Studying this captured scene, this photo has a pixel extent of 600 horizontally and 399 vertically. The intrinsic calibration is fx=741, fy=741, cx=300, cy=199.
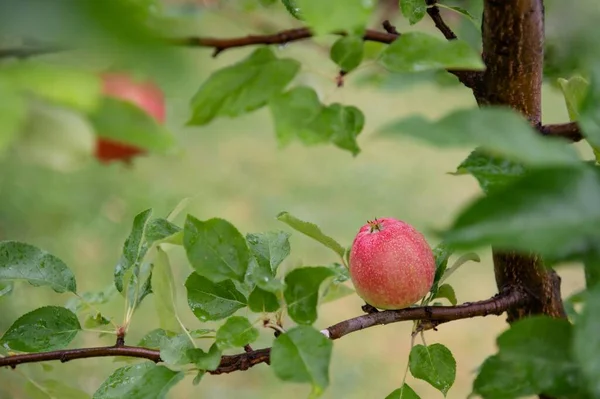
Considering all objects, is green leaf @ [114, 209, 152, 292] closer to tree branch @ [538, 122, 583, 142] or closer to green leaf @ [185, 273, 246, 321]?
green leaf @ [185, 273, 246, 321]

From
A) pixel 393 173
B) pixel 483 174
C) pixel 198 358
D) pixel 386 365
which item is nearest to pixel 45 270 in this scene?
pixel 198 358

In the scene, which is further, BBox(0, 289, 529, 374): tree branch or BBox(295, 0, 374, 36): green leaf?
BBox(0, 289, 529, 374): tree branch

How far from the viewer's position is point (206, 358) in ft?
1.28

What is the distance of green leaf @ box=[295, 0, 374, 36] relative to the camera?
252mm

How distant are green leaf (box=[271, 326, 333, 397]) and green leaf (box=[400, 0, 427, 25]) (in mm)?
212

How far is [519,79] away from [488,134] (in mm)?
242

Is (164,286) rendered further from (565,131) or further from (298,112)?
(565,131)

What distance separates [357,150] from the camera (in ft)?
1.53

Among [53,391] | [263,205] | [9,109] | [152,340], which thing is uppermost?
[9,109]

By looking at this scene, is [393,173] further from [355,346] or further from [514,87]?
[514,87]

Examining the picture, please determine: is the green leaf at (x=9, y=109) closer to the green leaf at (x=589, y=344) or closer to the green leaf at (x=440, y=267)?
the green leaf at (x=589, y=344)

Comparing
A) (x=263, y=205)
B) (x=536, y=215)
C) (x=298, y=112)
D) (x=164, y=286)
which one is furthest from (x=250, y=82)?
(x=263, y=205)

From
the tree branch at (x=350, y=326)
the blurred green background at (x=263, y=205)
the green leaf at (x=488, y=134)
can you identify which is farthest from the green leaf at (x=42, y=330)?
the blurred green background at (x=263, y=205)

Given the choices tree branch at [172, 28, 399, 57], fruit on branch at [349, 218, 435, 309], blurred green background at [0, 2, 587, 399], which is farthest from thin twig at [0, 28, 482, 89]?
blurred green background at [0, 2, 587, 399]
